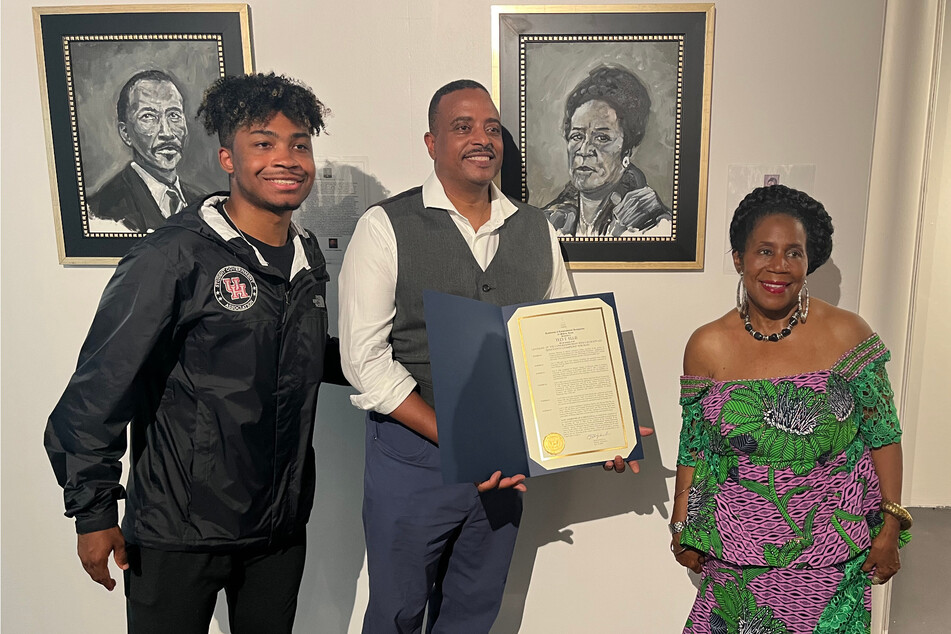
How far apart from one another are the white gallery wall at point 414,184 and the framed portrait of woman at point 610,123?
0.06 metres

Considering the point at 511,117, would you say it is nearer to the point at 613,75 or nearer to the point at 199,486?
the point at 613,75

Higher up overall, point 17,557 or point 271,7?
point 271,7

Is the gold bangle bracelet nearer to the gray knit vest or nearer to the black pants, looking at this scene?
the gray knit vest

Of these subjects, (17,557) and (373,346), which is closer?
(373,346)

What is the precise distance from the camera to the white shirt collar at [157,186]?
78.7 inches

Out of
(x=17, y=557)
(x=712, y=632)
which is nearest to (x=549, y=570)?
(x=712, y=632)

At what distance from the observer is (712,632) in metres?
1.59

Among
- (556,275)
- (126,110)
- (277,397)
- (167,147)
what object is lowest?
(277,397)

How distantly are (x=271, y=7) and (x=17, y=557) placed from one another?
2.06 m

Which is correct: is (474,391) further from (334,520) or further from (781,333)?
(334,520)

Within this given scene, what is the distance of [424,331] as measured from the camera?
160 centimetres

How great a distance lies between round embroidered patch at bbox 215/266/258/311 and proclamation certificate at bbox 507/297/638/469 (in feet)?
1.97

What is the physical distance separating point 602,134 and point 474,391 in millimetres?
948

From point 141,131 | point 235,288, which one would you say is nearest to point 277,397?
point 235,288
